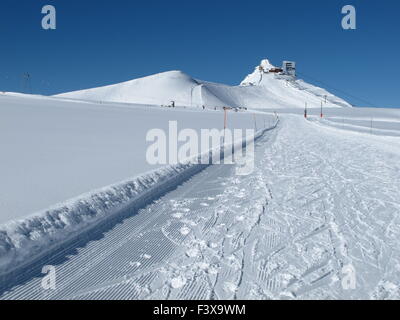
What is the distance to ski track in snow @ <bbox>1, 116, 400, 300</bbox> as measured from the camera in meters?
3.00

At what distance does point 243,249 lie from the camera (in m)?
3.78

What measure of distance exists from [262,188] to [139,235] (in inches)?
127

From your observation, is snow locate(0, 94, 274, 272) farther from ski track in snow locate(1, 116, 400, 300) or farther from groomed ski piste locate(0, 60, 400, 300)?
ski track in snow locate(1, 116, 400, 300)

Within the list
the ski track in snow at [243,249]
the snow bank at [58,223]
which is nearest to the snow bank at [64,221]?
the snow bank at [58,223]

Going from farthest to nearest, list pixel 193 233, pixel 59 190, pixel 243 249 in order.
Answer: pixel 59 190
pixel 193 233
pixel 243 249

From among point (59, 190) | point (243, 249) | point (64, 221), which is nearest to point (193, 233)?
point (243, 249)

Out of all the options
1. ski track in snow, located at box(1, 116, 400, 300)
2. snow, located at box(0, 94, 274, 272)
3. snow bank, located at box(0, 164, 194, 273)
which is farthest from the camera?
snow, located at box(0, 94, 274, 272)

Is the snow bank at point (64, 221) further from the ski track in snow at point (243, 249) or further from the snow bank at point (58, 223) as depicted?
the ski track in snow at point (243, 249)

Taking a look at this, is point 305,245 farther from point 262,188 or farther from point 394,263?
point 262,188

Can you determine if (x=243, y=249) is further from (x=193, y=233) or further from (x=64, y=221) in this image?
(x=64, y=221)

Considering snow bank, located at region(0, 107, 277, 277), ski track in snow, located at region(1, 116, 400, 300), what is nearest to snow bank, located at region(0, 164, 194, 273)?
snow bank, located at region(0, 107, 277, 277)

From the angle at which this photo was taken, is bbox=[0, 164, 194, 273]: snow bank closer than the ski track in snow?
No

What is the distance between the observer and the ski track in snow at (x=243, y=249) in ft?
9.83
